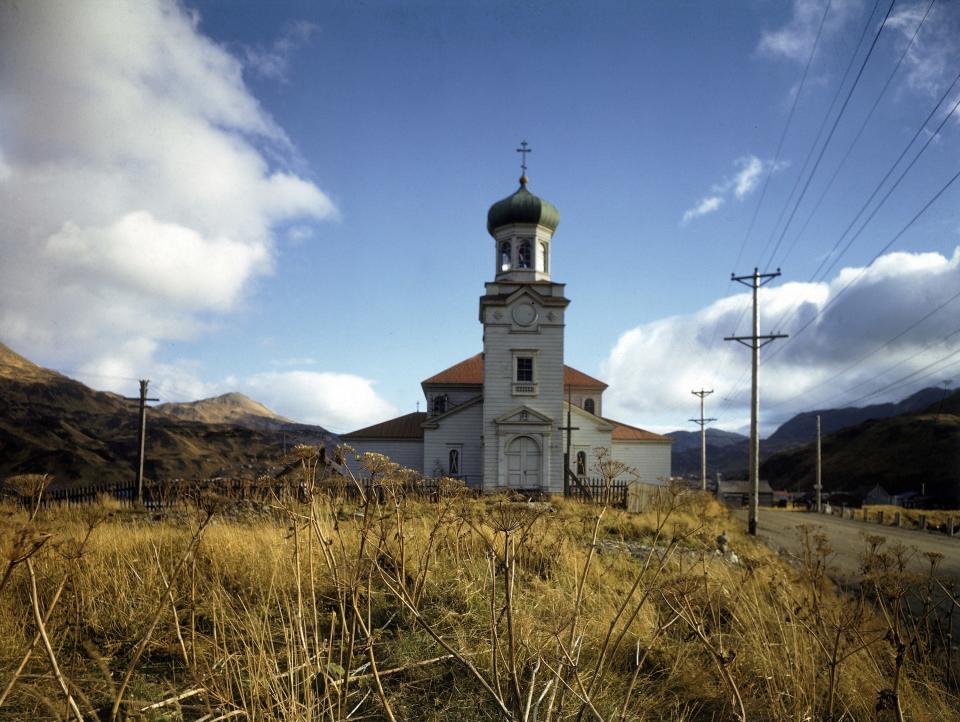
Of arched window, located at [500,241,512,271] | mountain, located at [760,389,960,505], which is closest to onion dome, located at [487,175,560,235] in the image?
arched window, located at [500,241,512,271]

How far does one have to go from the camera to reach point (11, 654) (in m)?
4.11

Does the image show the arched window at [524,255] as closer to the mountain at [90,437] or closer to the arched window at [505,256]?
the arched window at [505,256]

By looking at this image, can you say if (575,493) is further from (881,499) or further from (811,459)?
(811,459)

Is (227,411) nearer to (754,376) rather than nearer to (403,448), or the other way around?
(403,448)

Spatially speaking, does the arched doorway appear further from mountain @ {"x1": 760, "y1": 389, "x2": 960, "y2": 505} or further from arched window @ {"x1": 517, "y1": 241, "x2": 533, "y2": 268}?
mountain @ {"x1": 760, "y1": 389, "x2": 960, "y2": 505}

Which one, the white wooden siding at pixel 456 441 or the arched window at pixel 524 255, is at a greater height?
the arched window at pixel 524 255

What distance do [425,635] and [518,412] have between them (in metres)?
23.7

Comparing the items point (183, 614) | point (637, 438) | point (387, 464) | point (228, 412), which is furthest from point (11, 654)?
point (228, 412)

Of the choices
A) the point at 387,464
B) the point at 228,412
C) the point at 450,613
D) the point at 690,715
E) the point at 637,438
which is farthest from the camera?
the point at 228,412

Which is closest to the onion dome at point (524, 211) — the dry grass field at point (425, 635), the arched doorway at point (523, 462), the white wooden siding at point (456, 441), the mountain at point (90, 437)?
the white wooden siding at point (456, 441)

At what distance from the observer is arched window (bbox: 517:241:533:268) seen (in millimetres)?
32969

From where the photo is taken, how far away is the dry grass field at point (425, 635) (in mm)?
2988

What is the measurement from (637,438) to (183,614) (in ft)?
106

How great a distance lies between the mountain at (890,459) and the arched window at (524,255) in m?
62.3
